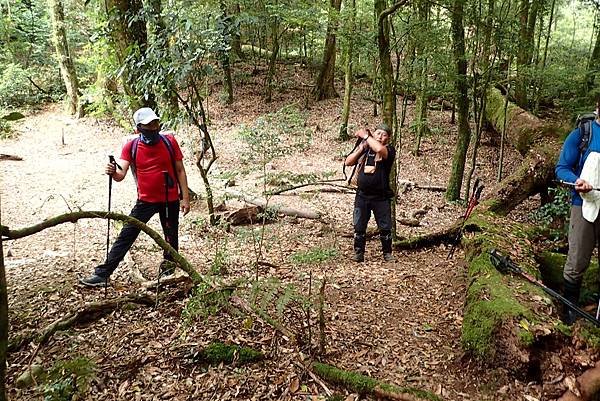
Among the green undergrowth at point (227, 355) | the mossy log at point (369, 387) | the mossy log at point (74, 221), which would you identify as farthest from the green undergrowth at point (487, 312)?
the mossy log at point (74, 221)

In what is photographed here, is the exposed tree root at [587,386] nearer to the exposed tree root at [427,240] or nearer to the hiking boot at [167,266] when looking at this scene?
the hiking boot at [167,266]

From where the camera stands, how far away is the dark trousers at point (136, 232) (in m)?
4.73

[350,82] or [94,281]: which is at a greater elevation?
[350,82]

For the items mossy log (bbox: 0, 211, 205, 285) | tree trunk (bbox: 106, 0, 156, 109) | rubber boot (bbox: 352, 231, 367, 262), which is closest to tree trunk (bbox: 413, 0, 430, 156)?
rubber boot (bbox: 352, 231, 367, 262)

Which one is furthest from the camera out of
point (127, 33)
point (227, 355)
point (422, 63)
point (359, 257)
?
point (422, 63)

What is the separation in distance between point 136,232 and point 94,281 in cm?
66

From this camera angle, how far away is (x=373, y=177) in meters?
6.45

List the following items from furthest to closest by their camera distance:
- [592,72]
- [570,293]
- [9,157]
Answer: [9,157] < [592,72] < [570,293]

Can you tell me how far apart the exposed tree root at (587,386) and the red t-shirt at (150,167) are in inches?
169

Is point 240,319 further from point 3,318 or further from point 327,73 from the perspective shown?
point 327,73

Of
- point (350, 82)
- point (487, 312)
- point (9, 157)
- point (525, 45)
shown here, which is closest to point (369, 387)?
point (487, 312)

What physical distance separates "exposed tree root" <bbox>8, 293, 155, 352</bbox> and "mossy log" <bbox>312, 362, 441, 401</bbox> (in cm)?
192

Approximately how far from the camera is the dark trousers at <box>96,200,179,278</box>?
4734mm

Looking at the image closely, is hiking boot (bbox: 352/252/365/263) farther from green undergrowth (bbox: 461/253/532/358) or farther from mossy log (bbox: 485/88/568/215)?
green undergrowth (bbox: 461/253/532/358)
